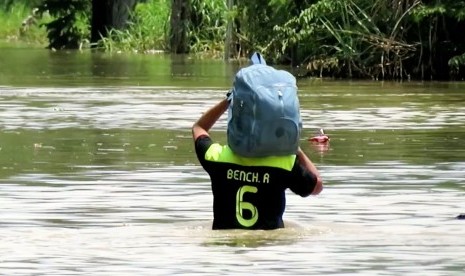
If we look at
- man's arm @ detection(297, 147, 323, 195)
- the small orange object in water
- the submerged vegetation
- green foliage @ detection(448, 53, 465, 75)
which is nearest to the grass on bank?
the submerged vegetation

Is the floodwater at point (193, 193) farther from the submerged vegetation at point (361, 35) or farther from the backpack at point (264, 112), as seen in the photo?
the submerged vegetation at point (361, 35)

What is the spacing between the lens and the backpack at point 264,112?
29.0ft

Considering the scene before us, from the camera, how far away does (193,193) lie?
11.9 m

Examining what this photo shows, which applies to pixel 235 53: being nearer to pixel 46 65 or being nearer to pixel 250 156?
pixel 46 65

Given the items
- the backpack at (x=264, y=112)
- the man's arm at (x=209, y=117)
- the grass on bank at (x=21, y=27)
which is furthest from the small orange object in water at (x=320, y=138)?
the grass on bank at (x=21, y=27)

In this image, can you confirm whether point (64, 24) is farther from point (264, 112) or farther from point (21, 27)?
point (264, 112)

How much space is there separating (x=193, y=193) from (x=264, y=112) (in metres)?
3.14

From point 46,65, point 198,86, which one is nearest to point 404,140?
point 198,86

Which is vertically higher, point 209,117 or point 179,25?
point 209,117

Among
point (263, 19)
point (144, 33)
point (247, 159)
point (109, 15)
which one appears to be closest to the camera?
point (247, 159)

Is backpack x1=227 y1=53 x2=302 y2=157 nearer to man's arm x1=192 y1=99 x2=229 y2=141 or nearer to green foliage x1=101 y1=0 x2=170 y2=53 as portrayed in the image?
man's arm x1=192 y1=99 x2=229 y2=141

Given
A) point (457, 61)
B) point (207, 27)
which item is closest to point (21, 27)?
point (207, 27)

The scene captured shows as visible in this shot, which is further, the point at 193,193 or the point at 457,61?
the point at 457,61

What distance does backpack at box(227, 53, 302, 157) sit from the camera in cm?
885
